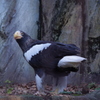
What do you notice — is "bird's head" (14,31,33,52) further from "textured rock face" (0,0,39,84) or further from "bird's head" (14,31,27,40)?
"textured rock face" (0,0,39,84)

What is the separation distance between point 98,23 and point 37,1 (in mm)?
1664

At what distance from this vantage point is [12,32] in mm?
8141

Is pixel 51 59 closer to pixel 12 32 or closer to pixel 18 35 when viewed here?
pixel 18 35

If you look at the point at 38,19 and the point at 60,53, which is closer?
the point at 60,53

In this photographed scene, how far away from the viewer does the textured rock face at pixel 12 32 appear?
8.13 m

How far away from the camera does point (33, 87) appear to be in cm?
765

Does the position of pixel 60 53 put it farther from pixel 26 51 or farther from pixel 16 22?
pixel 16 22

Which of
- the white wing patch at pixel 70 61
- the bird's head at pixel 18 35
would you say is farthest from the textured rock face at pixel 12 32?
the white wing patch at pixel 70 61

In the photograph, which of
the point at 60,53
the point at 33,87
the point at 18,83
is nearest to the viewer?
the point at 60,53

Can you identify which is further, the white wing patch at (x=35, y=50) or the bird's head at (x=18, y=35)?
the bird's head at (x=18, y=35)

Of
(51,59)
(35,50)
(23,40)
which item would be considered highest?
(23,40)

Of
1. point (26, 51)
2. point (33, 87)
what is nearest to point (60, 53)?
point (26, 51)

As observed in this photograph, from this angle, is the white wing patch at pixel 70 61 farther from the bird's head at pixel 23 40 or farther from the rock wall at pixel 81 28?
the rock wall at pixel 81 28

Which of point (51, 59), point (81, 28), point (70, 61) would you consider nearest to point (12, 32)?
point (81, 28)
